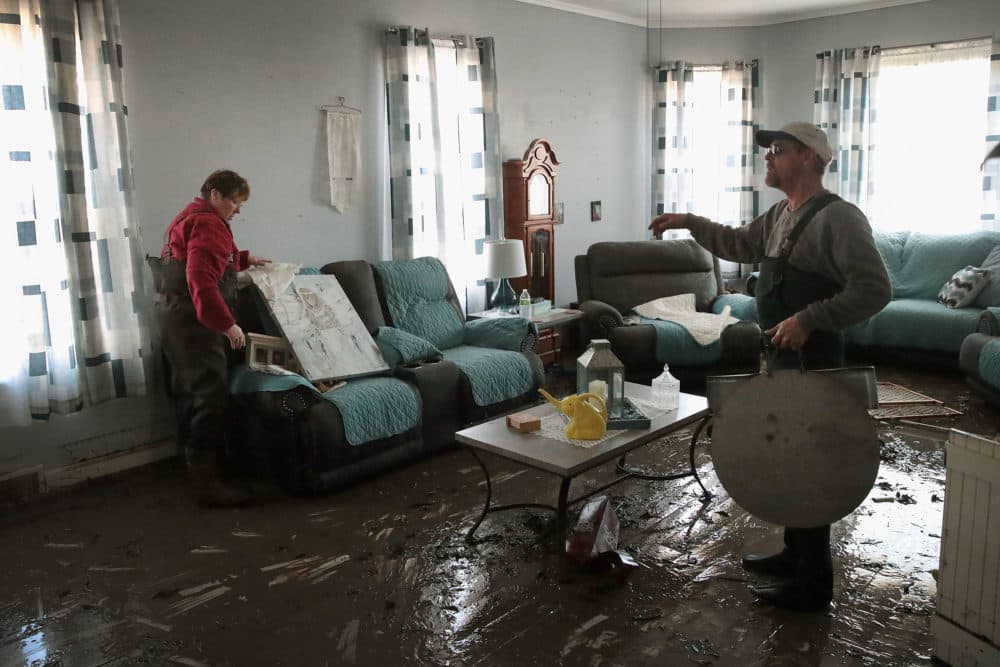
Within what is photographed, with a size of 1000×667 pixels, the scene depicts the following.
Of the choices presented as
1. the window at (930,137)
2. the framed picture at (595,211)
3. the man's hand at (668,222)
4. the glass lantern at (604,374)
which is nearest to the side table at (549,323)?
the framed picture at (595,211)

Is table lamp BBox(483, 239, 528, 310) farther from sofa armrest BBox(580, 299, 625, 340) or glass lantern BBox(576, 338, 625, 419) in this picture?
glass lantern BBox(576, 338, 625, 419)

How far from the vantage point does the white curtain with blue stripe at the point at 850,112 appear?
248 inches

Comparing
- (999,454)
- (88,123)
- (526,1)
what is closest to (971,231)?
(526,1)

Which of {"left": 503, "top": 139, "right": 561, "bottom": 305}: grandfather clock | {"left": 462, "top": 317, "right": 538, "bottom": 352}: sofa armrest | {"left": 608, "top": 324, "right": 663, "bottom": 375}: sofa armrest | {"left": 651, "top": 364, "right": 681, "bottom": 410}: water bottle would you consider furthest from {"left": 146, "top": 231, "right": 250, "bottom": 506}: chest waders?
{"left": 503, "top": 139, "right": 561, "bottom": 305}: grandfather clock

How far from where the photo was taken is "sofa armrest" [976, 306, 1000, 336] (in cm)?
459

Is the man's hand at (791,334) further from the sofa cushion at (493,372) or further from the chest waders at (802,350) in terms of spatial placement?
the sofa cushion at (493,372)

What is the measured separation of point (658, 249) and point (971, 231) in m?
2.22

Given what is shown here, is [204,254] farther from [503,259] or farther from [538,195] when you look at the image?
[538,195]

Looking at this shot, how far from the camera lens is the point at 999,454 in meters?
1.96

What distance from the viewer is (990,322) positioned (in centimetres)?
461

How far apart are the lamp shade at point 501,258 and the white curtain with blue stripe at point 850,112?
10.1ft

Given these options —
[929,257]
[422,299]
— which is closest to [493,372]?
→ [422,299]

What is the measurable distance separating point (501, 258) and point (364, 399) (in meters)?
1.61

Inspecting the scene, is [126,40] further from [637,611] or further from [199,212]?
[637,611]
